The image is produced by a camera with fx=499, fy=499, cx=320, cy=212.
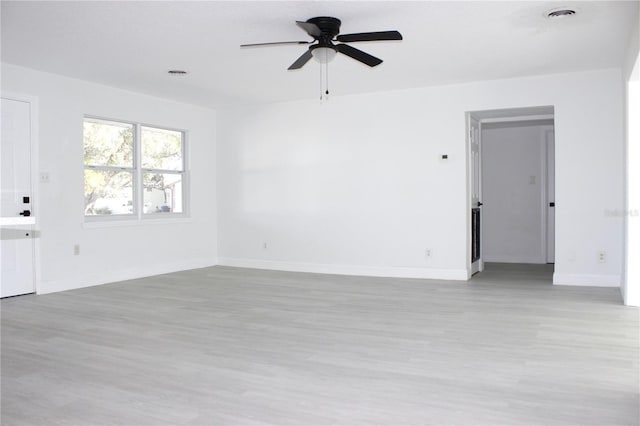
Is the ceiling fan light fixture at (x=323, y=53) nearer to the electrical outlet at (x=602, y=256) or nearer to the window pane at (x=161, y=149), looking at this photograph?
the window pane at (x=161, y=149)

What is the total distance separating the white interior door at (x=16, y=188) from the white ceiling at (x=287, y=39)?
0.60 metres

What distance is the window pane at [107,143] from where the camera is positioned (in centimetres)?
624

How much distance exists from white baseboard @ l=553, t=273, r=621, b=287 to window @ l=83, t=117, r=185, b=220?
5.35 meters

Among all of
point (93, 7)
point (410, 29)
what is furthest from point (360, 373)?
point (93, 7)

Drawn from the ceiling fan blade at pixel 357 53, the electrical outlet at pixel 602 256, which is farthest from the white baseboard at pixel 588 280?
A: the ceiling fan blade at pixel 357 53

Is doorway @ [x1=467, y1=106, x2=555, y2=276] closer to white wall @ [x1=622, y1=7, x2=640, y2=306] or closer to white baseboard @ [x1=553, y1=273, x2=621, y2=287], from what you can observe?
white baseboard @ [x1=553, y1=273, x2=621, y2=287]

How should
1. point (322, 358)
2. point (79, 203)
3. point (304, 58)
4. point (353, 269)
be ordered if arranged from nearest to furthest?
point (322, 358)
point (304, 58)
point (79, 203)
point (353, 269)

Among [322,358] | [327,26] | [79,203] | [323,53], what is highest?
[327,26]

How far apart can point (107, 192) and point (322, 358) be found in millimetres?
4460

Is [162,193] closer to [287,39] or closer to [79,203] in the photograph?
[79,203]

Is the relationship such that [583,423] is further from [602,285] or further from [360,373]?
[602,285]

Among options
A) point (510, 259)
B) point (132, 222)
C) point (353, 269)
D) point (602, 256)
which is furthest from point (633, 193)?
point (132, 222)

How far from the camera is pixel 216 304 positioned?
498 centimetres

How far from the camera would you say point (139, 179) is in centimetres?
686
